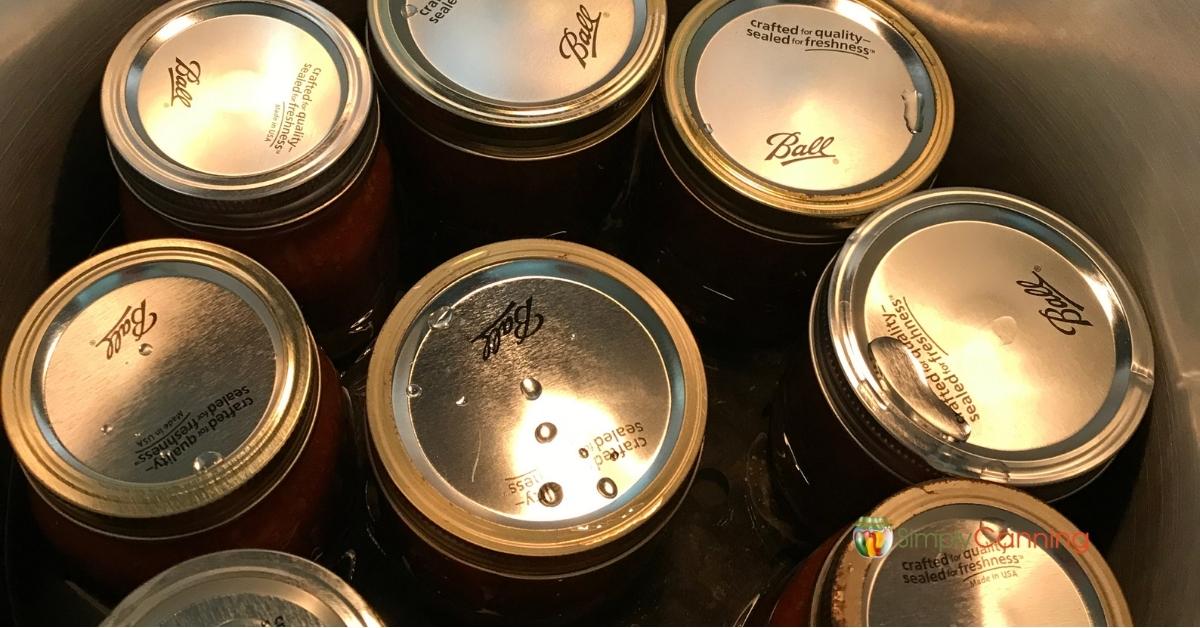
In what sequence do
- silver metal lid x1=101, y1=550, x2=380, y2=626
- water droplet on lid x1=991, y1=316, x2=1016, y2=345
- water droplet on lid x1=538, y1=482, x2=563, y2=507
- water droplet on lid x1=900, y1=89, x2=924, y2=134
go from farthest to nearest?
water droplet on lid x1=900, y1=89, x2=924, y2=134 → water droplet on lid x1=991, y1=316, x2=1016, y2=345 → water droplet on lid x1=538, y1=482, x2=563, y2=507 → silver metal lid x1=101, y1=550, x2=380, y2=626

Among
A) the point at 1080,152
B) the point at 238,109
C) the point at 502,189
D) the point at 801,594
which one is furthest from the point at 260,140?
the point at 1080,152

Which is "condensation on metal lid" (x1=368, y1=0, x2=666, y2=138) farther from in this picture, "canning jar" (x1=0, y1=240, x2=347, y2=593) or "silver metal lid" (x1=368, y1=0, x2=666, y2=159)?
"canning jar" (x1=0, y1=240, x2=347, y2=593)

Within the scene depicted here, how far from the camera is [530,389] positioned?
73 cm

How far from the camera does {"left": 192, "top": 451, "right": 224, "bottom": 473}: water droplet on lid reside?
25.6 inches

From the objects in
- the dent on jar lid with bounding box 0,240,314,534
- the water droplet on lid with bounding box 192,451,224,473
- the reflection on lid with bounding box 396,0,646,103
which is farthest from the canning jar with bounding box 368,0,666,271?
the water droplet on lid with bounding box 192,451,224,473

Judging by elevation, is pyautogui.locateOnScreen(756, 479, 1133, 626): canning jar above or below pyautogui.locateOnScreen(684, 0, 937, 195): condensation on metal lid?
below

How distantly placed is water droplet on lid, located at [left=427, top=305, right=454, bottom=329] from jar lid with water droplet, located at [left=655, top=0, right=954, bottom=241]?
0.88 feet

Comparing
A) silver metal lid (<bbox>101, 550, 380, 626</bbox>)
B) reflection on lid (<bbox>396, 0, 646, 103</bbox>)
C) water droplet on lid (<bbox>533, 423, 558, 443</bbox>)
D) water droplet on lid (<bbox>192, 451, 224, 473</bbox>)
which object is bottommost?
silver metal lid (<bbox>101, 550, 380, 626</bbox>)

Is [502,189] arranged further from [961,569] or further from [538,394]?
[961,569]

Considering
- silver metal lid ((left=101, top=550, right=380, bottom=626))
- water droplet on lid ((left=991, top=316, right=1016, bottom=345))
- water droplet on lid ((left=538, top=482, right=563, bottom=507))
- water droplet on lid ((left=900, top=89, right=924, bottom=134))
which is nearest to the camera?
silver metal lid ((left=101, top=550, right=380, bottom=626))

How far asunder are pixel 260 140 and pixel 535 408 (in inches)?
13.3

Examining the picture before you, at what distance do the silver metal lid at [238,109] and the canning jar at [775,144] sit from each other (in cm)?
31

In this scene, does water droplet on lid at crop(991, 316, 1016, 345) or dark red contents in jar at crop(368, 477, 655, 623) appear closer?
dark red contents in jar at crop(368, 477, 655, 623)

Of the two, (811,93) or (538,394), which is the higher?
(811,93)
